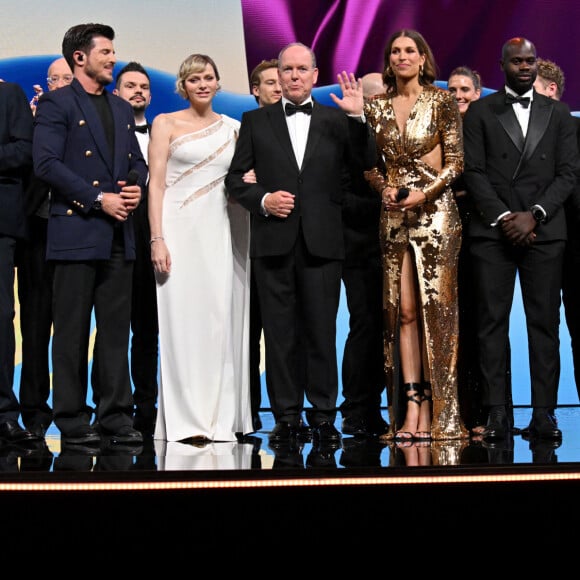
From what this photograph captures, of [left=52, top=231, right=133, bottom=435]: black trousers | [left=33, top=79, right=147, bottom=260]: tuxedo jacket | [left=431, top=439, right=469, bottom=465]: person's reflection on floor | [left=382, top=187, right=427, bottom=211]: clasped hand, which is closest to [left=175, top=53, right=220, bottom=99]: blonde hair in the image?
[left=33, top=79, right=147, bottom=260]: tuxedo jacket

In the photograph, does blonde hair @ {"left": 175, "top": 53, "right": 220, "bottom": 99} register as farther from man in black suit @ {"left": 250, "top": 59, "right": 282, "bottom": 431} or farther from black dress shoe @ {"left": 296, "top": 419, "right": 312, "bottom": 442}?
black dress shoe @ {"left": 296, "top": 419, "right": 312, "bottom": 442}

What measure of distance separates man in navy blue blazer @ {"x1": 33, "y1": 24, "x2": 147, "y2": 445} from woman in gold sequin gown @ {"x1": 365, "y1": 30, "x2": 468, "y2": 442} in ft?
3.70

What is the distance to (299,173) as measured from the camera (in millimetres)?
5043

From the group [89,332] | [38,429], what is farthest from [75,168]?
[38,429]

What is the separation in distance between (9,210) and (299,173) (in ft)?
4.24

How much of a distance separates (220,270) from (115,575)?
5.73 ft

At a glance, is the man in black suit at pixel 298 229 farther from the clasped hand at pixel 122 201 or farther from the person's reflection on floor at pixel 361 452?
the clasped hand at pixel 122 201

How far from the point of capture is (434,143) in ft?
16.1

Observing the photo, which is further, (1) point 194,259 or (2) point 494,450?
(1) point 194,259

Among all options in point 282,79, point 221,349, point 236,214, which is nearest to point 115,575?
point 221,349

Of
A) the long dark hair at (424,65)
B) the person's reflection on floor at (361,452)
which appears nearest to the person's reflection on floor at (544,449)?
the person's reflection on floor at (361,452)

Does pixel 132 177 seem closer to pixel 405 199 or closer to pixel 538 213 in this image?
pixel 405 199

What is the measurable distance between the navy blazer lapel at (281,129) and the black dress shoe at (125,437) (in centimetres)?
138

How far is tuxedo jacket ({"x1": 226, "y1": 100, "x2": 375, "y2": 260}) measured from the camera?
5004 mm
